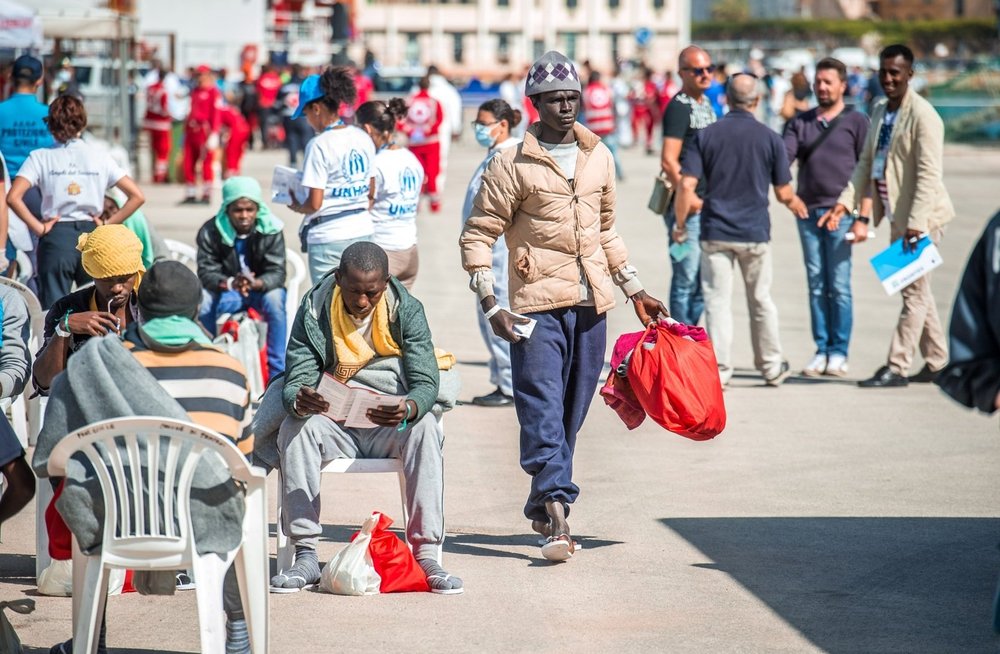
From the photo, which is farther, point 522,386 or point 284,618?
point 522,386

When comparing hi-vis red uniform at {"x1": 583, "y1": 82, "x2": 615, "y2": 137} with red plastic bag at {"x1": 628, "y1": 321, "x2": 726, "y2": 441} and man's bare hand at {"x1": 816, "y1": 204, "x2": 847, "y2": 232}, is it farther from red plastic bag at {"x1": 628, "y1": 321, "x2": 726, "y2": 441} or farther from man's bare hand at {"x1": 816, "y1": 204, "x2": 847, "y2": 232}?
red plastic bag at {"x1": 628, "y1": 321, "x2": 726, "y2": 441}

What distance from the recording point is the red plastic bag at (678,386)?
21.1ft

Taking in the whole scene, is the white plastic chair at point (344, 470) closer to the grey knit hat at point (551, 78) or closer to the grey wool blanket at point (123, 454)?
the grey wool blanket at point (123, 454)

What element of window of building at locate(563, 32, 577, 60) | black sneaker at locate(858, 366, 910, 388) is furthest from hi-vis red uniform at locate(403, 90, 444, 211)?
window of building at locate(563, 32, 577, 60)

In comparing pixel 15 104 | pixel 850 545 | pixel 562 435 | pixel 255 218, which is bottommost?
pixel 850 545

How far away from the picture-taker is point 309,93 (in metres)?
9.10

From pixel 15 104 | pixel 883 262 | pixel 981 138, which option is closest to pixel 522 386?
pixel 883 262

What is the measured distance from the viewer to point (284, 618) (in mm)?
5629

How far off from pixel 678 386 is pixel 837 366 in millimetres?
4736

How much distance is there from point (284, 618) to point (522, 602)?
92cm

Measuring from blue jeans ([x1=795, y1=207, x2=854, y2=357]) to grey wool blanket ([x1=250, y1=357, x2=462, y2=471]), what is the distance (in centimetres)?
519

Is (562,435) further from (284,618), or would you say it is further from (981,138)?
(981,138)

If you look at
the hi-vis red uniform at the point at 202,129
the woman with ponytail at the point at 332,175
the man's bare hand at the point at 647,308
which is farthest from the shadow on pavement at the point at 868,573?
the hi-vis red uniform at the point at 202,129

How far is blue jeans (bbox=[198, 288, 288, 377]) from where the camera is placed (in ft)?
30.4
